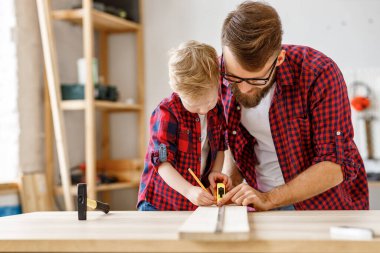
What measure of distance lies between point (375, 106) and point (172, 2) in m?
1.51

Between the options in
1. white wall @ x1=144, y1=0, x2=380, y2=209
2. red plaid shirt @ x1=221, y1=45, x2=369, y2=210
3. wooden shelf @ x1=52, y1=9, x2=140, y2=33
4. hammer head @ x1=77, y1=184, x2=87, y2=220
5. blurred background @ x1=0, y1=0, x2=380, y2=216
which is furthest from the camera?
white wall @ x1=144, y1=0, x2=380, y2=209

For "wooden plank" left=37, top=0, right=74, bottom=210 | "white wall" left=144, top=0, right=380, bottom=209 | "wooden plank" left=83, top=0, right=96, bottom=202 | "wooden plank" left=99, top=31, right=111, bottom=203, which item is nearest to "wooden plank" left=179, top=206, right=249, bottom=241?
"wooden plank" left=37, top=0, right=74, bottom=210

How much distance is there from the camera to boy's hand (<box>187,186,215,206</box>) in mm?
1360

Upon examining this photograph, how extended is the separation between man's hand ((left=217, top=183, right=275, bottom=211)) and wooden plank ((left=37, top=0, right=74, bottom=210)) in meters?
1.62

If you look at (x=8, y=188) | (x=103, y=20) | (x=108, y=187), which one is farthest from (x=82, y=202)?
(x=103, y=20)

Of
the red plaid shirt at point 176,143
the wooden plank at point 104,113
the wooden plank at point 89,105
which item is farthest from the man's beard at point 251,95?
the wooden plank at point 104,113

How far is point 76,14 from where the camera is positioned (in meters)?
3.08

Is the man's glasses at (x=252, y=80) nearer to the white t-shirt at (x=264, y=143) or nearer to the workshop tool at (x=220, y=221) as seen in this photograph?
the white t-shirt at (x=264, y=143)

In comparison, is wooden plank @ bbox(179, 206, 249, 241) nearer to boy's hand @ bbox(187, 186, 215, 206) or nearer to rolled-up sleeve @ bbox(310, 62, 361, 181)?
boy's hand @ bbox(187, 186, 215, 206)

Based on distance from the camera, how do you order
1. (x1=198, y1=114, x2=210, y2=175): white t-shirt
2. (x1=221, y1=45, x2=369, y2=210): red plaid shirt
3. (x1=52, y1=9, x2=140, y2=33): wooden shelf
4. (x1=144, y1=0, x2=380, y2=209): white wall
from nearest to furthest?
1. (x1=221, y1=45, x2=369, y2=210): red plaid shirt
2. (x1=198, y1=114, x2=210, y2=175): white t-shirt
3. (x1=52, y1=9, x2=140, y2=33): wooden shelf
4. (x1=144, y1=0, x2=380, y2=209): white wall

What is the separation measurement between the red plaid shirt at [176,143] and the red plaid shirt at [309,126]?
0.06 meters

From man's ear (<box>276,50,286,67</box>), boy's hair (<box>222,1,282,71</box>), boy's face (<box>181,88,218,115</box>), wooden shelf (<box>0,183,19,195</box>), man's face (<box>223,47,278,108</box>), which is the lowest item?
wooden shelf (<box>0,183,19,195</box>)

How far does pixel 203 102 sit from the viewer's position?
1.52 meters

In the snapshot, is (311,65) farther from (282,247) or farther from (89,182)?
(89,182)
